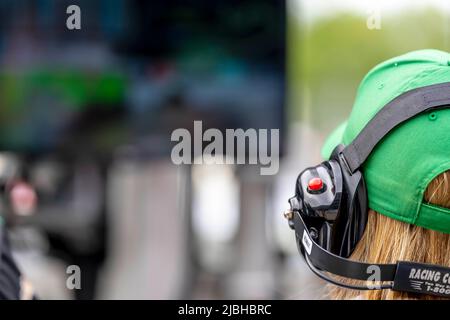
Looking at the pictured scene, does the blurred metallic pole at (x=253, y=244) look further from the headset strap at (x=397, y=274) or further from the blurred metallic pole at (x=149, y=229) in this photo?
the headset strap at (x=397, y=274)

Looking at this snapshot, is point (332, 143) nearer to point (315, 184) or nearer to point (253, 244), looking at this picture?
point (315, 184)

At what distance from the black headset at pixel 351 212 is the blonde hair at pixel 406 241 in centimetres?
2

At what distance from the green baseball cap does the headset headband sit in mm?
11

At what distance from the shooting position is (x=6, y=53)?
513 cm

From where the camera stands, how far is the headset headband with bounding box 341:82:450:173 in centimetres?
138

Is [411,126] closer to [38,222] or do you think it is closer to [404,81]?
[404,81]

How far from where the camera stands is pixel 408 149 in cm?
138

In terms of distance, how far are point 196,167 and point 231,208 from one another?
2.88ft

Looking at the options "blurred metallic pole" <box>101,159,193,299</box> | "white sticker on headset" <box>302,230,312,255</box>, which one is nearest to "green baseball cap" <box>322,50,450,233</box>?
"white sticker on headset" <box>302,230,312,255</box>

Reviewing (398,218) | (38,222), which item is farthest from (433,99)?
(38,222)

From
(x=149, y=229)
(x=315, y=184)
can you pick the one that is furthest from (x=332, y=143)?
(x=149, y=229)

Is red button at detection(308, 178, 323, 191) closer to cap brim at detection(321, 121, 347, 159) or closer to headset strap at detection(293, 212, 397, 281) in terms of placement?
headset strap at detection(293, 212, 397, 281)

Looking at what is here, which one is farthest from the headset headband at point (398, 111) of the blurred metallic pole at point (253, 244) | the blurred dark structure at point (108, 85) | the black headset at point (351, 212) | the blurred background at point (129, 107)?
the blurred metallic pole at point (253, 244)

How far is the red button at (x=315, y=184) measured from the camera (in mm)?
1480
